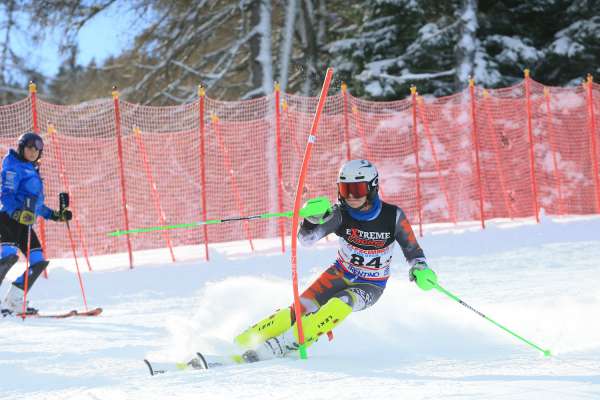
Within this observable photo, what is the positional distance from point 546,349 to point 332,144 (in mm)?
10244

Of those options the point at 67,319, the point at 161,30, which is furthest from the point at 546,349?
the point at 161,30

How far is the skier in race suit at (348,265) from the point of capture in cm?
482

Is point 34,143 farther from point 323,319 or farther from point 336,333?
point 323,319

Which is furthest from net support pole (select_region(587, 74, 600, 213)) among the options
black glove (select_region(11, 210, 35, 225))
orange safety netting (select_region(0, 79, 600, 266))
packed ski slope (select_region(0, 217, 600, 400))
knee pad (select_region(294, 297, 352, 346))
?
knee pad (select_region(294, 297, 352, 346))

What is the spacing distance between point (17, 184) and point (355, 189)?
4217 mm

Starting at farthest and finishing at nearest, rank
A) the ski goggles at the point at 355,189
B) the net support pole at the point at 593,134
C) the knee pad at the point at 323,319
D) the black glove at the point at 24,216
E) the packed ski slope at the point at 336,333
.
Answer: the net support pole at the point at 593,134, the black glove at the point at 24,216, the ski goggles at the point at 355,189, the knee pad at the point at 323,319, the packed ski slope at the point at 336,333

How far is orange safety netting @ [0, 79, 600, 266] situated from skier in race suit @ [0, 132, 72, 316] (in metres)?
6.60

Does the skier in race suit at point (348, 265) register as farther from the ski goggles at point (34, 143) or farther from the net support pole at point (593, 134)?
the net support pole at point (593, 134)

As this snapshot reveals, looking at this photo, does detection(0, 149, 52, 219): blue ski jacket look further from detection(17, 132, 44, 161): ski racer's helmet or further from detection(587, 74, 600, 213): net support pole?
detection(587, 74, 600, 213): net support pole

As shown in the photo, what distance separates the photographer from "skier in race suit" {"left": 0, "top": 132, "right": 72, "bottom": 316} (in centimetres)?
762

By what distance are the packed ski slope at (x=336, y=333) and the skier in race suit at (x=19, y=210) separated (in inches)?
15.5

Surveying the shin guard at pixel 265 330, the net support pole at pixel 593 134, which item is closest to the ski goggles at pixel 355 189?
the shin guard at pixel 265 330

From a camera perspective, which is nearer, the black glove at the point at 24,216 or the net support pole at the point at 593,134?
the black glove at the point at 24,216

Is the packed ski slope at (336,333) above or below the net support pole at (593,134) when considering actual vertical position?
below
